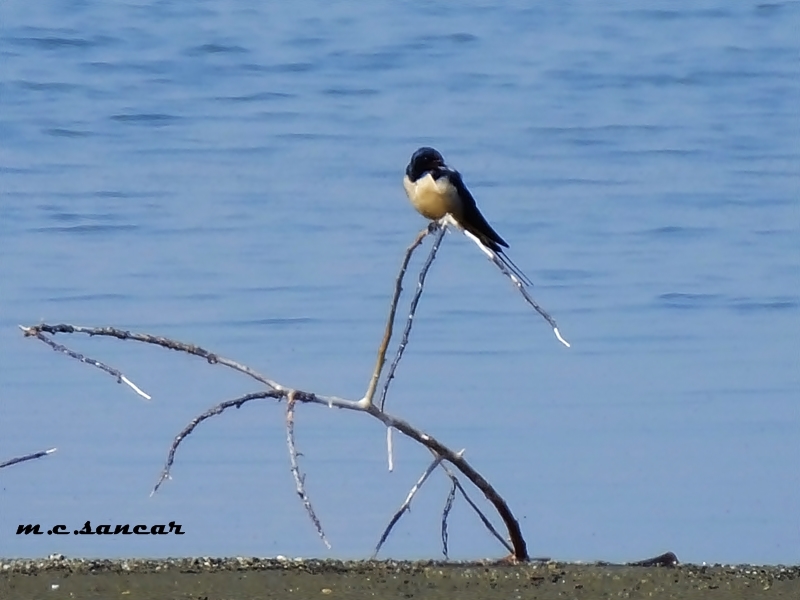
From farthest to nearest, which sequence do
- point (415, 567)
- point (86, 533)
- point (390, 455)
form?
point (86, 533) → point (415, 567) → point (390, 455)

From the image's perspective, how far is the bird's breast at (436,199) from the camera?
5832 mm

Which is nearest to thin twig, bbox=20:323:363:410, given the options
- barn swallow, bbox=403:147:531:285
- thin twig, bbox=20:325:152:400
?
thin twig, bbox=20:325:152:400

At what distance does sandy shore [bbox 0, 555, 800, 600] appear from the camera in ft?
10.8

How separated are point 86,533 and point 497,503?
1347 mm

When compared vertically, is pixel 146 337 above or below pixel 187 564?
above

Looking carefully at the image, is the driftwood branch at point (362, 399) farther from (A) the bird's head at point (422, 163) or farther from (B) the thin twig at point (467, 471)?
(A) the bird's head at point (422, 163)

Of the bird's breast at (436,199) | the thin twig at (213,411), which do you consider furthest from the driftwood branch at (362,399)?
the bird's breast at (436,199)

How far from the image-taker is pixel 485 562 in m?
3.67

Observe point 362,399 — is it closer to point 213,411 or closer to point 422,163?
point 213,411

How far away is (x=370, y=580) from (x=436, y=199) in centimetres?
265

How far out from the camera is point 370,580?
339cm

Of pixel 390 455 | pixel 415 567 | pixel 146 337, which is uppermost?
pixel 146 337

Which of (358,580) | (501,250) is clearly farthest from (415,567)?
(501,250)

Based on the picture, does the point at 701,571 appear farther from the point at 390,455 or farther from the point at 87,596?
the point at 87,596
